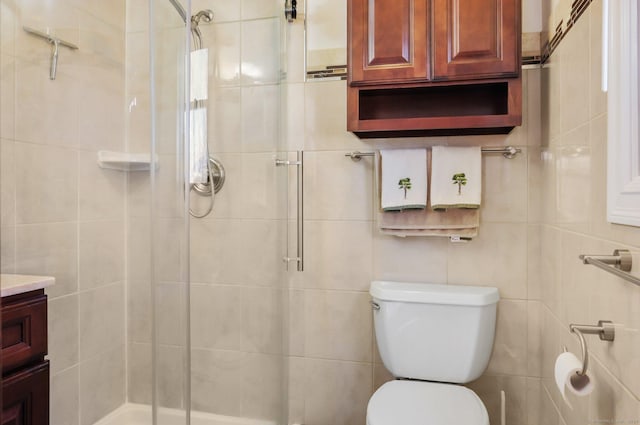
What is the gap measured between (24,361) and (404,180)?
134cm

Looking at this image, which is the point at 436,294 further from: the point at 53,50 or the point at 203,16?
the point at 53,50

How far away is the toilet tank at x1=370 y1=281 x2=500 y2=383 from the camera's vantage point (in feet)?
4.71

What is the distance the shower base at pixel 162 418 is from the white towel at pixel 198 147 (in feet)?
2.11

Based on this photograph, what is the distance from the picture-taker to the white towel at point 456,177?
4.93 feet

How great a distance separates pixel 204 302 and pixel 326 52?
3.98 feet

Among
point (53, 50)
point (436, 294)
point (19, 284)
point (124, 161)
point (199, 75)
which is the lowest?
point (436, 294)

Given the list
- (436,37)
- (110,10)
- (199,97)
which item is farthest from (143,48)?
(436,37)

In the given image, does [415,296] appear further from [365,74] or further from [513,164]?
[365,74]

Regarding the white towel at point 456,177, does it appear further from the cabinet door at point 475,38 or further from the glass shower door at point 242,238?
the glass shower door at point 242,238

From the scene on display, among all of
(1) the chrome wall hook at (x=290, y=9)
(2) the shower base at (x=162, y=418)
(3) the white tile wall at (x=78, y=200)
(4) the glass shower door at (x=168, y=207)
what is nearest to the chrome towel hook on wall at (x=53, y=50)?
(3) the white tile wall at (x=78, y=200)

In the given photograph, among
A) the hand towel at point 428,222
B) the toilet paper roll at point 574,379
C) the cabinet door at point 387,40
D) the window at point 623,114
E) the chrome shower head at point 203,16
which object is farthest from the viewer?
the hand towel at point 428,222

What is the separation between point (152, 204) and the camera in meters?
1.05

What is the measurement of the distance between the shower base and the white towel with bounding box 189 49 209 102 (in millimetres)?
873

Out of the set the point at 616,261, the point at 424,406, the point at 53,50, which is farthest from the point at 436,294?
the point at 53,50
